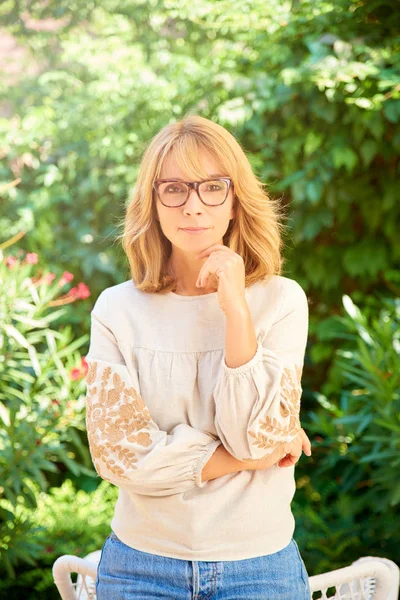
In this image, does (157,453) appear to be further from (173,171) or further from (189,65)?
(189,65)

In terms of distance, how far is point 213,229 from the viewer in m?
1.47

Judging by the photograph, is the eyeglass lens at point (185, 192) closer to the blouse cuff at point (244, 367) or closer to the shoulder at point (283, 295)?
the shoulder at point (283, 295)

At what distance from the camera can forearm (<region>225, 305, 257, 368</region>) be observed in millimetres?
1335

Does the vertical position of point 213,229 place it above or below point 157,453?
above

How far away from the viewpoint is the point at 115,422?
141 cm

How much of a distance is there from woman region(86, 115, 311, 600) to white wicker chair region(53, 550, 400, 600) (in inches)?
7.4

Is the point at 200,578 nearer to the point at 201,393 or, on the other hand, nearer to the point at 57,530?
the point at 201,393

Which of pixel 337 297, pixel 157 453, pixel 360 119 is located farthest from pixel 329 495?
pixel 157 453

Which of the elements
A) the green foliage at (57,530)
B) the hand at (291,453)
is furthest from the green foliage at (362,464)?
the hand at (291,453)

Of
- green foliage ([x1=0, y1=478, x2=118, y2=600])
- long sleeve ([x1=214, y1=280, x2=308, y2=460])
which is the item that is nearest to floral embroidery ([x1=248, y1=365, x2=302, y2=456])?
long sleeve ([x1=214, y1=280, x2=308, y2=460])

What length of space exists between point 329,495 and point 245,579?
2.16m

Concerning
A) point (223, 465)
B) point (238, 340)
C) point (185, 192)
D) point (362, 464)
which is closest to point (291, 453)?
point (223, 465)

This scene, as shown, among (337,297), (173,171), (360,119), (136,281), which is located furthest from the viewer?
(337,297)

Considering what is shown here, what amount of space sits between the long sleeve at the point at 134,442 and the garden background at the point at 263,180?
129 cm
